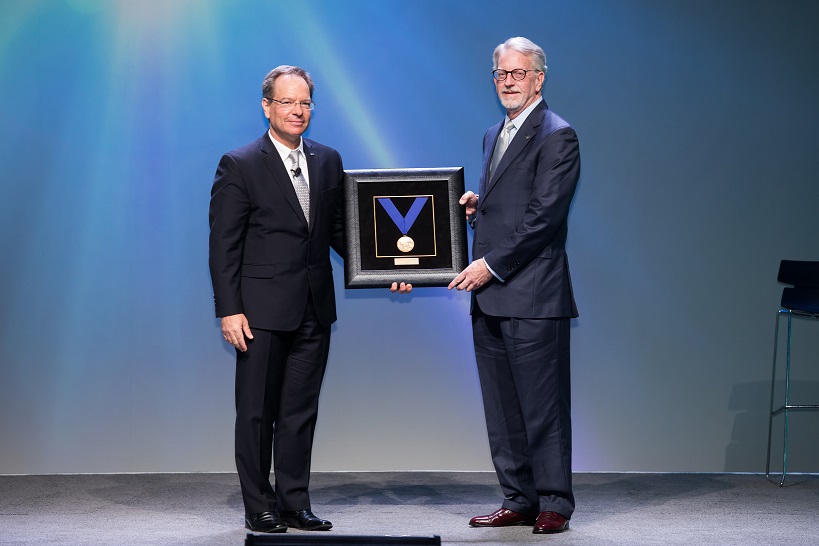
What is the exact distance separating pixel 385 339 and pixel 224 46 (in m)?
1.66

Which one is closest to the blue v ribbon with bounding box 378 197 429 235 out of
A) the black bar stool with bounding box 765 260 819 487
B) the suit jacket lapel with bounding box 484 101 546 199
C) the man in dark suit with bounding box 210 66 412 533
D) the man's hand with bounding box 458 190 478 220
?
the man's hand with bounding box 458 190 478 220

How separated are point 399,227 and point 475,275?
0.43m

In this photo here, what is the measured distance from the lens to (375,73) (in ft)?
16.5

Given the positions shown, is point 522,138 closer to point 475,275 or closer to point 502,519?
point 475,275

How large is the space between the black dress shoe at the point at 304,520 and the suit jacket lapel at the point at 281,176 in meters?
1.11

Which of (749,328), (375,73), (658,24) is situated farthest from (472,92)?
(749,328)

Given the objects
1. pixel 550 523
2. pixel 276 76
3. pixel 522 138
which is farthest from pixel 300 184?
pixel 550 523

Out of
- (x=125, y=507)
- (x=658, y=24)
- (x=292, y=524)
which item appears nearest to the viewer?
(x=292, y=524)

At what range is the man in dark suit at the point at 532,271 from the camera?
3.74 meters

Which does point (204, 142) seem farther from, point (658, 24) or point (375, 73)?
point (658, 24)

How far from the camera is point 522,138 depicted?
3820mm

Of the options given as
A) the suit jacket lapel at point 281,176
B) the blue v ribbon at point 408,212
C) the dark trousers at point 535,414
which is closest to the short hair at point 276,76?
the suit jacket lapel at point 281,176

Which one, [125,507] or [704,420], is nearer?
[125,507]

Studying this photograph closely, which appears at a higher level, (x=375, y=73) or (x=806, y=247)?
(x=375, y=73)
